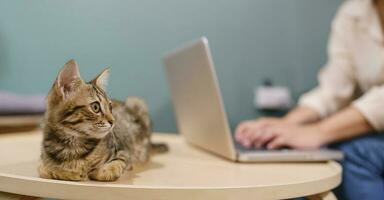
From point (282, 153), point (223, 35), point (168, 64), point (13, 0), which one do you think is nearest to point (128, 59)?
point (168, 64)

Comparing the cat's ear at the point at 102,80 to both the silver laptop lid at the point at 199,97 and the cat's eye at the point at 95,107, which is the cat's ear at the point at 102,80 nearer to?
the cat's eye at the point at 95,107

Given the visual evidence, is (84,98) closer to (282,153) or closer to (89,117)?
(89,117)

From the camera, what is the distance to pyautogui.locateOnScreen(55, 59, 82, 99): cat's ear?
41cm

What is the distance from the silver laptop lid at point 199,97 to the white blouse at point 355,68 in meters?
0.36

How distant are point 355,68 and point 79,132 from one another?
89 centimetres

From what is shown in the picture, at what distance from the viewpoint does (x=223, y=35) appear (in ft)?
3.89

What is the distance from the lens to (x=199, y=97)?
0.73 metres

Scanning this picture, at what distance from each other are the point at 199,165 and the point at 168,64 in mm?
300

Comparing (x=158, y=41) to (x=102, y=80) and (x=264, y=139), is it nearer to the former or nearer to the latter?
(x=264, y=139)

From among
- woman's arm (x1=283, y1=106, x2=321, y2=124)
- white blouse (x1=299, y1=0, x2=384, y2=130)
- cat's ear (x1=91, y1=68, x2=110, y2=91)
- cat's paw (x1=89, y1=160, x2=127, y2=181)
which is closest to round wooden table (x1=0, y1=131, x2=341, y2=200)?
cat's paw (x1=89, y1=160, x2=127, y2=181)

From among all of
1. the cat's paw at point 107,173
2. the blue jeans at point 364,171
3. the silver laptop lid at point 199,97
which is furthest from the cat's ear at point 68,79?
the blue jeans at point 364,171

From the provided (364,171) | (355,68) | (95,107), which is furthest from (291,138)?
(95,107)

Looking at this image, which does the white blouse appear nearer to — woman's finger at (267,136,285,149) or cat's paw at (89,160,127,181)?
woman's finger at (267,136,285,149)

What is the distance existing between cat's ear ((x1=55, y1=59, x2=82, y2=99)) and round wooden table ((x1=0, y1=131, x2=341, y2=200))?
0.35 ft
